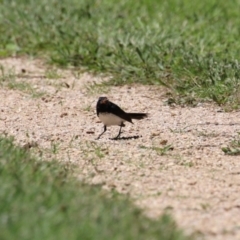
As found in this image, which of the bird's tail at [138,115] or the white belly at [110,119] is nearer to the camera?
the white belly at [110,119]

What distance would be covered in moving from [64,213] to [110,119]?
2873 millimetres

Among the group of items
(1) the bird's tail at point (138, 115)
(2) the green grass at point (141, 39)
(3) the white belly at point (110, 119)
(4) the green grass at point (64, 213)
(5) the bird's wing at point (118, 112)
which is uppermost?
(4) the green grass at point (64, 213)

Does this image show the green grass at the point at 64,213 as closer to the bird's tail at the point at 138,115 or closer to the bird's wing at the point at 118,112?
the bird's wing at the point at 118,112

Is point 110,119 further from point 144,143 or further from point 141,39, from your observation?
point 141,39

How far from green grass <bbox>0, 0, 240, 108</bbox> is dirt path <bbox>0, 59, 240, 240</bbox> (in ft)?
A: 0.86

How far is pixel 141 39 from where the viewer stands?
10.8 metres

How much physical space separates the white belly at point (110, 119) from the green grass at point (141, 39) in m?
1.32

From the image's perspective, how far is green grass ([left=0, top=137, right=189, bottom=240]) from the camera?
4688 mm

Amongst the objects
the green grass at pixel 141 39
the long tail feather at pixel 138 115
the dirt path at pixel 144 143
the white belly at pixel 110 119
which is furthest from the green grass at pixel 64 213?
the green grass at pixel 141 39

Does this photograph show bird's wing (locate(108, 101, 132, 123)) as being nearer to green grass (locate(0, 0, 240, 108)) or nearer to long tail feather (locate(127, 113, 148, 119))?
long tail feather (locate(127, 113, 148, 119))

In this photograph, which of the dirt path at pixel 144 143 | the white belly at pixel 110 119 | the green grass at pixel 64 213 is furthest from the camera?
the white belly at pixel 110 119

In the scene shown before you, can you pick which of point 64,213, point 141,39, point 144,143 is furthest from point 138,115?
point 64,213

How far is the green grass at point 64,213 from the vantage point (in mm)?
4688

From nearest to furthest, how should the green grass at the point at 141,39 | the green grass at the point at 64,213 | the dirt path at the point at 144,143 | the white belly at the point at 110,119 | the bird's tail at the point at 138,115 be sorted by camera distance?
the green grass at the point at 64,213
the dirt path at the point at 144,143
the white belly at the point at 110,119
the bird's tail at the point at 138,115
the green grass at the point at 141,39
